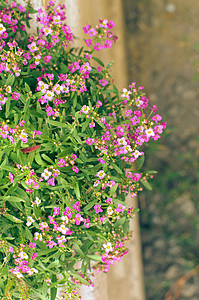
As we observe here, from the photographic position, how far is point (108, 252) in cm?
146

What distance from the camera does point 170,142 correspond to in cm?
294

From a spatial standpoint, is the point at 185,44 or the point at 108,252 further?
the point at 185,44

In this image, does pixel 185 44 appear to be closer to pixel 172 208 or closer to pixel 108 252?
pixel 172 208

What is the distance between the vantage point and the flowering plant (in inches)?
55.9

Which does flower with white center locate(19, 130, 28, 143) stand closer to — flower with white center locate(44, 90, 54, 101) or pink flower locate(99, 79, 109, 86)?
flower with white center locate(44, 90, 54, 101)

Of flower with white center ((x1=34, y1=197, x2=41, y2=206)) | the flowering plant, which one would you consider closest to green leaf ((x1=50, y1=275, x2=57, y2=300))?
the flowering plant

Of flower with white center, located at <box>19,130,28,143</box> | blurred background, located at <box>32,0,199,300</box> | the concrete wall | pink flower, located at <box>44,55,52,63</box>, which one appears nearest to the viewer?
flower with white center, located at <box>19,130,28,143</box>

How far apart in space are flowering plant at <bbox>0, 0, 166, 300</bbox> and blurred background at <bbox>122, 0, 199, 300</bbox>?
1396 mm

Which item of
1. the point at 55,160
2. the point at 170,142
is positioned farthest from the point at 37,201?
the point at 170,142

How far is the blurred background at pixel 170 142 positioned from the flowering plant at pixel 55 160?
4.58ft

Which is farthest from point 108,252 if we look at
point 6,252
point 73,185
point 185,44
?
point 185,44

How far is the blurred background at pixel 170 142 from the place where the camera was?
2.84 metres

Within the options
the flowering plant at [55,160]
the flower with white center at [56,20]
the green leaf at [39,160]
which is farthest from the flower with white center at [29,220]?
the flower with white center at [56,20]

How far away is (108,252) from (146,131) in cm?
55
